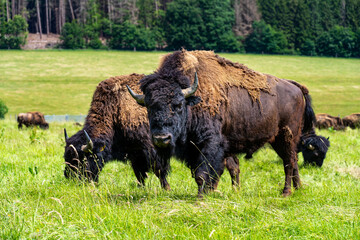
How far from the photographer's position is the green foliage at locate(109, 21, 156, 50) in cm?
7806

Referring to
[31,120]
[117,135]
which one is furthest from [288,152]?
[31,120]

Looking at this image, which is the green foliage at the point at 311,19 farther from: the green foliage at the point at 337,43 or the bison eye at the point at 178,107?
the bison eye at the point at 178,107

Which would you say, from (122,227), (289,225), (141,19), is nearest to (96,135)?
(122,227)

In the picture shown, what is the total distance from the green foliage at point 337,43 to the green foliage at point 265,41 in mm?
7163

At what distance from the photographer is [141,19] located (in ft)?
289

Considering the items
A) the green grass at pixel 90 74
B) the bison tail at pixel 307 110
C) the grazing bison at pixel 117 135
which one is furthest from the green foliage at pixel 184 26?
the grazing bison at pixel 117 135

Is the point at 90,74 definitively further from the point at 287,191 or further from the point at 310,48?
the point at 287,191

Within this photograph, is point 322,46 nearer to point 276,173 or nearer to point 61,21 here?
point 61,21

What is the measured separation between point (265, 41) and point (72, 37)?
38825 millimetres

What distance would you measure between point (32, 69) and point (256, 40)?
43096 millimetres

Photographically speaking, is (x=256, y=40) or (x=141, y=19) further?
(x=141, y=19)

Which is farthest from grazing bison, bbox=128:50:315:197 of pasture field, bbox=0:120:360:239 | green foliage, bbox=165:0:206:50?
green foliage, bbox=165:0:206:50

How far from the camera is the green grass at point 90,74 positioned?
5197 cm

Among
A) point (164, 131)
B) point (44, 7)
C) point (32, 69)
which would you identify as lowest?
point (32, 69)
